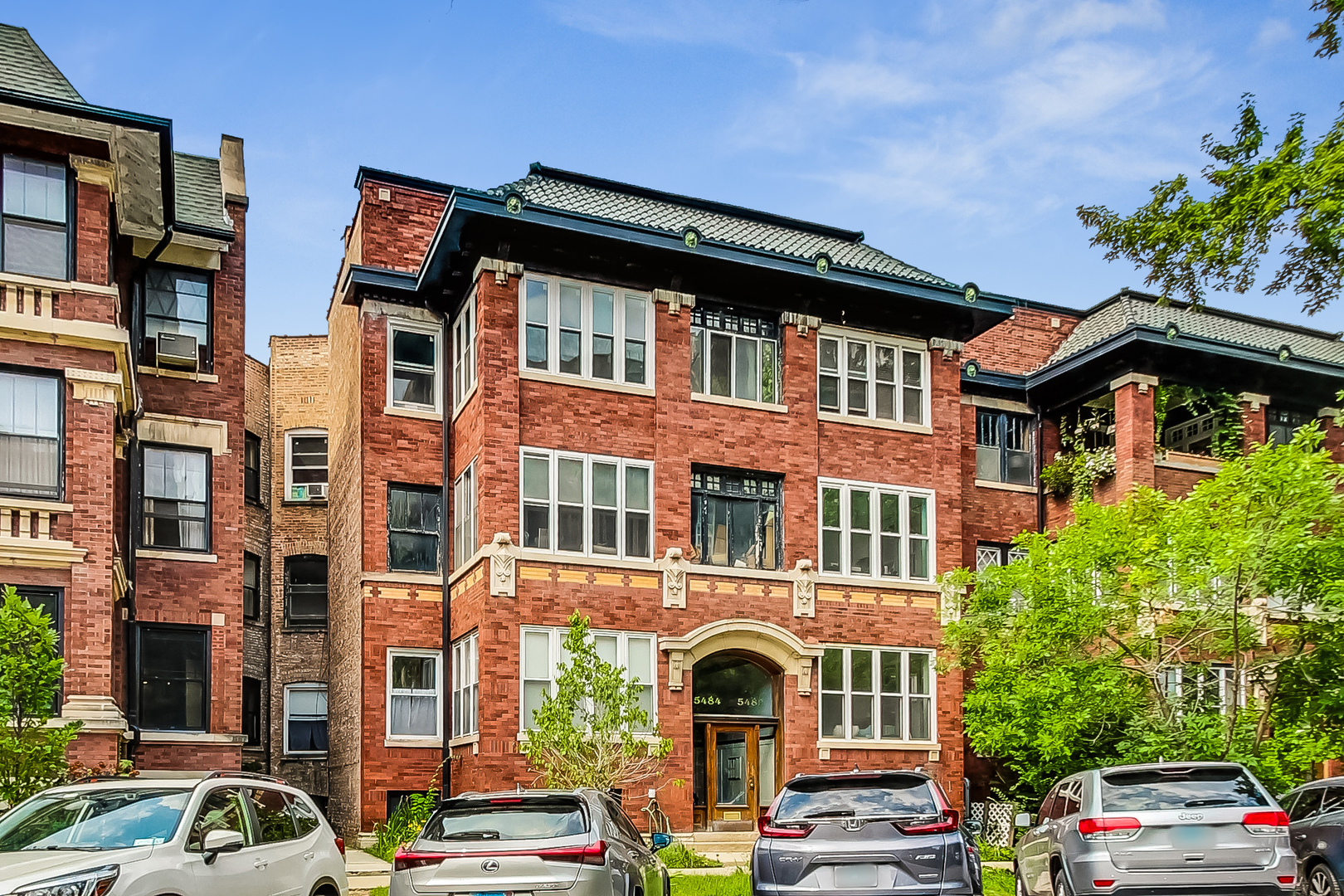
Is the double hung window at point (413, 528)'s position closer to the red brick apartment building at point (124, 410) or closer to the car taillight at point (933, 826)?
the red brick apartment building at point (124, 410)

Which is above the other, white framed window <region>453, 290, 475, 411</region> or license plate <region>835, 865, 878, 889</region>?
white framed window <region>453, 290, 475, 411</region>

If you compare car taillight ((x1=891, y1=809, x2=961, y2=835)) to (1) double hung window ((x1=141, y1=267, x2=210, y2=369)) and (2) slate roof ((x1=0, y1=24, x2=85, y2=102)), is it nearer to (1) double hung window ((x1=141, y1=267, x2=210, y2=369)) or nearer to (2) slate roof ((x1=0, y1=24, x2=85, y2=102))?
(2) slate roof ((x1=0, y1=24, x2=85, y2=102))

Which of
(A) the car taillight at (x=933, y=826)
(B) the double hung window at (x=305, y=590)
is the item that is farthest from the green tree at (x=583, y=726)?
(B) the double hung window at (x=305, y=590)

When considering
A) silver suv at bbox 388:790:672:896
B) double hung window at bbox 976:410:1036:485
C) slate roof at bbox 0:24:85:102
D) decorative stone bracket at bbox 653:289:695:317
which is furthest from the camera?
double hung window at bbox 976:410:1036:485

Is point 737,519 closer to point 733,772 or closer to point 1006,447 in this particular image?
point 733,772

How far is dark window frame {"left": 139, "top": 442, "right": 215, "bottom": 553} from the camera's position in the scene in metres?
23.1

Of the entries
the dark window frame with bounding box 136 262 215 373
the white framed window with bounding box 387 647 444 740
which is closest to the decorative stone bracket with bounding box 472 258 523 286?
the dark window frame with bounding box 136 262 215 373

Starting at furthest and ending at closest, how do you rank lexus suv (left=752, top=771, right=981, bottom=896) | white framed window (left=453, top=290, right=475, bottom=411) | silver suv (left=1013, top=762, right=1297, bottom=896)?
white framed window (left=453, top=290, right=475, bottom=411)
silver suv (left=1013, top=762, right=1297, bottom=896)
lexus suv (left=752, top=771, right=981, bottom=896)

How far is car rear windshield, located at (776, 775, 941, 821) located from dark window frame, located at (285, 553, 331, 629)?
1930cm

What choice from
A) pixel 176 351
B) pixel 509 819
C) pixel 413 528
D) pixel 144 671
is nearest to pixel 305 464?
pixel 413 528

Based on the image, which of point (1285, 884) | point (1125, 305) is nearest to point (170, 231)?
point (1285, 884)

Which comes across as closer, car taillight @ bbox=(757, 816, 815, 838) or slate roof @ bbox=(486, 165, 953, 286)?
car taillight @ bbox=(757, 816, 815, 838)

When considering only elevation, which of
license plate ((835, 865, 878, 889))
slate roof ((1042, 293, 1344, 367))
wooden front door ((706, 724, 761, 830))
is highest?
slate roof ((1042, 293, 1344, 367))

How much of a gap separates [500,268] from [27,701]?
1109cm
